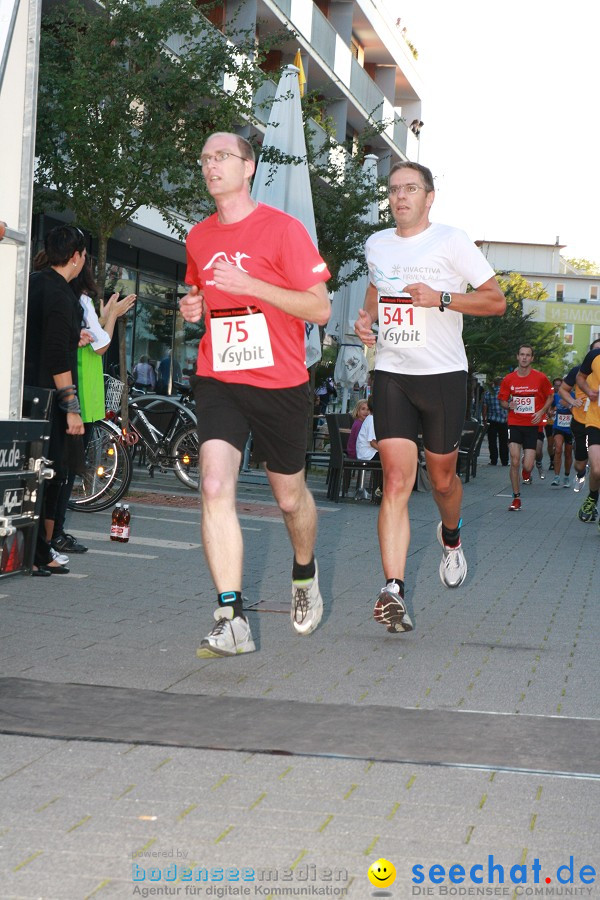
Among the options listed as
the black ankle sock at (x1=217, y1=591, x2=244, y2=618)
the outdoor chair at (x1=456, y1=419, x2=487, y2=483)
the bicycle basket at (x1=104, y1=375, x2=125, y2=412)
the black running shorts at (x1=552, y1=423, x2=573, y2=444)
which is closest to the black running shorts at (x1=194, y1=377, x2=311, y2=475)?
the black ankle sock at (x1=217, y1=591, x2=244, y2=618)

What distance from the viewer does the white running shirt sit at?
6.80m

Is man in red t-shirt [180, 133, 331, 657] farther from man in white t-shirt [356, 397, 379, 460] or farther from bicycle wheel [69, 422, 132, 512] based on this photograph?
man in white t-shirt [356, 397, 379, 460]

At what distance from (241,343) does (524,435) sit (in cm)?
1151

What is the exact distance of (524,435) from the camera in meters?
16.9

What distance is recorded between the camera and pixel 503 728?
4.64 metres

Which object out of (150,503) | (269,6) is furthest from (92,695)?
(269,6)

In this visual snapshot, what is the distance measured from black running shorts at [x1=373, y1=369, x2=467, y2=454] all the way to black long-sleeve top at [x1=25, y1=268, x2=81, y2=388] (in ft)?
7.05

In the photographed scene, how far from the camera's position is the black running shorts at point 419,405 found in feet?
22.4

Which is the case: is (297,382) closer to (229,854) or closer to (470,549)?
(229,854)

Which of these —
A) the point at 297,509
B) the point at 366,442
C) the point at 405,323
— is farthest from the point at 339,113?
the point at 297,509

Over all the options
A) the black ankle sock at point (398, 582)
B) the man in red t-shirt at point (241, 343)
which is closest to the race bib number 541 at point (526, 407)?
the black ankle sock at point (398, 582)

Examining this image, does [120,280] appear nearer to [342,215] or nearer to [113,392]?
[342,215]

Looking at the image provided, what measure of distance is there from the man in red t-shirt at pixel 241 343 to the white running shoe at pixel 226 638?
12 mm

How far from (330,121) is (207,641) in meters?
24.4
